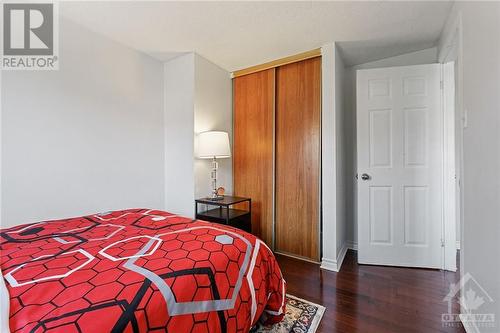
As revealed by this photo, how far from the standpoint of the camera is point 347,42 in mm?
2422

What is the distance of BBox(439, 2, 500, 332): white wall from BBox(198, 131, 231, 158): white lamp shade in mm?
2009

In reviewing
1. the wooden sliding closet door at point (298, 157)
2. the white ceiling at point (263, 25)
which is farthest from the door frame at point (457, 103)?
the wooden sliding closet door at point (298, 157)

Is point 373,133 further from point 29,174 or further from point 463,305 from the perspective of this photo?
point 29,174

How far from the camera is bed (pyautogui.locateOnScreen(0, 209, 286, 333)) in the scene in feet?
2.26

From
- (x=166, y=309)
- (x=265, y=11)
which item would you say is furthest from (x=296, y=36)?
(x=166, y=309)

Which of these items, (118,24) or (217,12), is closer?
(217,12)

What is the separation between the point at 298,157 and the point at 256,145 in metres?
0.57

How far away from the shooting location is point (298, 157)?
2.74m

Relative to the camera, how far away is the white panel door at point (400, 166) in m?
2.38

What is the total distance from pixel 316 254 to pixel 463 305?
1.24 m

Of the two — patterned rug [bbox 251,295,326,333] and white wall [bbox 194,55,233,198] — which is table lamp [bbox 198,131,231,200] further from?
patterned rug [bbox 251,295,326,333]

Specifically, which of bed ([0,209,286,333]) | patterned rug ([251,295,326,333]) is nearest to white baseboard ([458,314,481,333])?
patterned rug ([251,295,326,333])

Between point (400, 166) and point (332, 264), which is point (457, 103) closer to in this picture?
point (400, 166)

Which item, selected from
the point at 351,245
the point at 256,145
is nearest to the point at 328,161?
the point at 256,145
